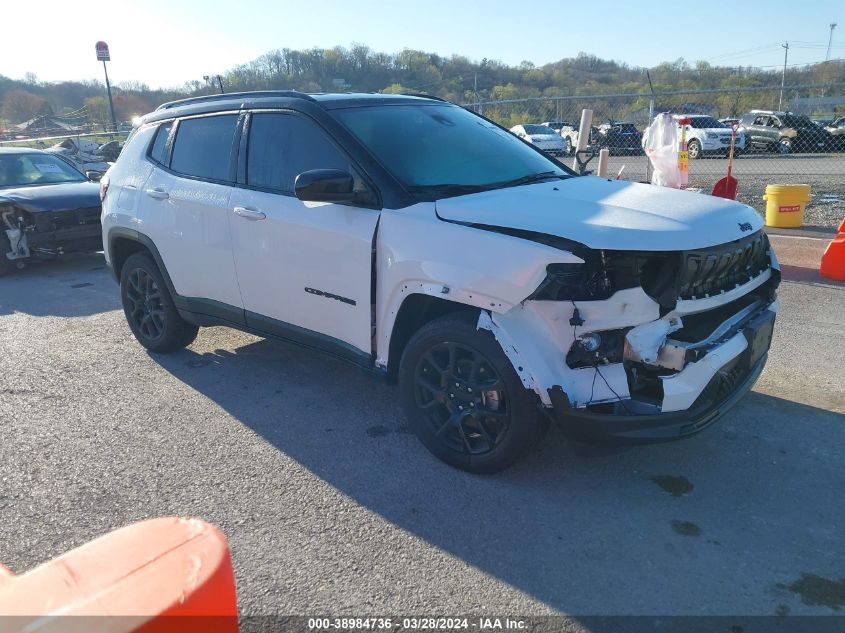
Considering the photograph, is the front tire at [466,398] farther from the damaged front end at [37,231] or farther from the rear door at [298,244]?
the damaged front end at [37,231]

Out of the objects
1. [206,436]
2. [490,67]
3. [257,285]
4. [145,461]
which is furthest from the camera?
[490,67]

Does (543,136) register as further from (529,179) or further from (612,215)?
(612,215)

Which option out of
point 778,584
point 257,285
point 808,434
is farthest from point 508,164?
point 778,584

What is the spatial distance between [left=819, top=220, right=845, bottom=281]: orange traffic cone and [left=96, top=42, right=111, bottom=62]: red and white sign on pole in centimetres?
2846

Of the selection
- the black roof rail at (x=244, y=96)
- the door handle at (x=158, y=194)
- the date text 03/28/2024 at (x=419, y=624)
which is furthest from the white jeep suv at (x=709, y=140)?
the date text 03/28/2024 at (x=419, y=624)

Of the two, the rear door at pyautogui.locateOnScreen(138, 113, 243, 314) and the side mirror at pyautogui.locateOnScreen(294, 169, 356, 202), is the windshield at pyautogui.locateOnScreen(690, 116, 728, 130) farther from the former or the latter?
the side mirror at pyautogui.locateOnScreen(294, 169, 356, 202)

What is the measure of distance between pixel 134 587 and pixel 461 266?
204cm

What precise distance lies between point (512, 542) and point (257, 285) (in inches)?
93.1

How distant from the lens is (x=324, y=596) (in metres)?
2.70

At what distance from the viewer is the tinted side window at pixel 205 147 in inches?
181

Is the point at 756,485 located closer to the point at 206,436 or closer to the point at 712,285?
the point at 712,285

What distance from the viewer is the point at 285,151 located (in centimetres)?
423

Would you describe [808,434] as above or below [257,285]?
below

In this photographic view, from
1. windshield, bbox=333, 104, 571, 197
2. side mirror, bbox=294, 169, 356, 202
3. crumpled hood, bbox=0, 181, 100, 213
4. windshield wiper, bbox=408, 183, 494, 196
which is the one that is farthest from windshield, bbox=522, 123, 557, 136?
side mirror, bbox=294, 169, 356, 202
